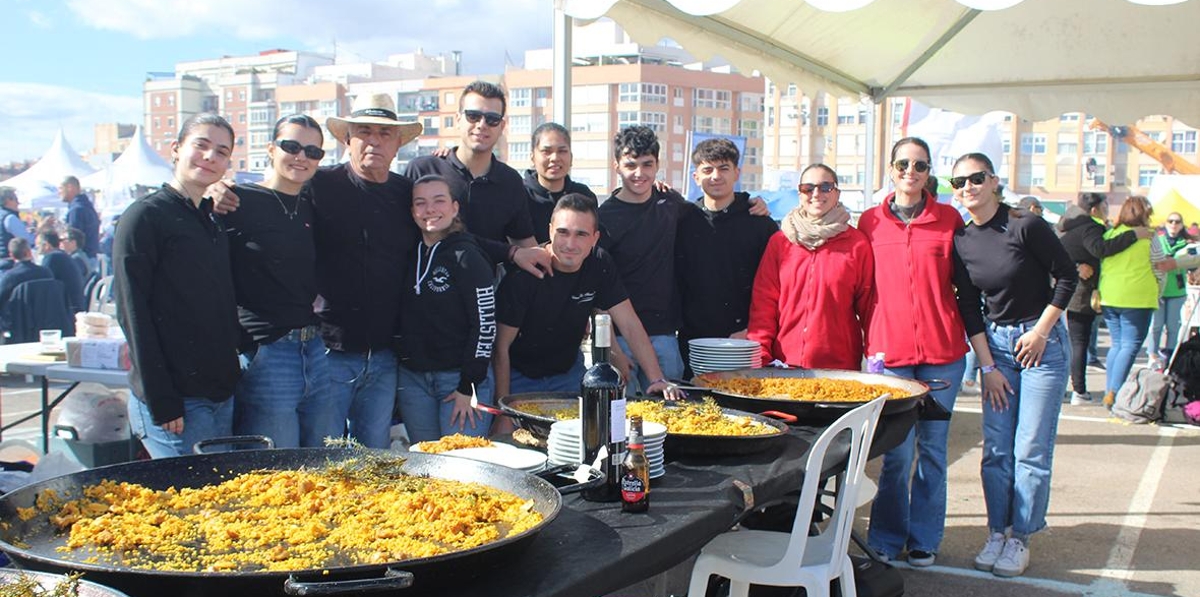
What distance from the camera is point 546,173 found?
477 centimetres

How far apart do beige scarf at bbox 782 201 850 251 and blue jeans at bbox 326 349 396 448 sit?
6.34 feet

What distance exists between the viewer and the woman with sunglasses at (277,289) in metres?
3.66

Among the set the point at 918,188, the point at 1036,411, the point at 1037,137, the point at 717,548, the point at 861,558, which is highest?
the point at 1037,137

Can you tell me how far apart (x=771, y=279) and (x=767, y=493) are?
2.11m

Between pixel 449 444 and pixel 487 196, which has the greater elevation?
pixel 487 196

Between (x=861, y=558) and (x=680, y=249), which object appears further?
(x=680, y=249)

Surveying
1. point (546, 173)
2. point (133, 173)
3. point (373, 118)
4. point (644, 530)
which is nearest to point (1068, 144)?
point (133, 173)

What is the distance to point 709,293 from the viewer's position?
4.86 m

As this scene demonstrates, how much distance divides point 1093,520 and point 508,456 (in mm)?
4311

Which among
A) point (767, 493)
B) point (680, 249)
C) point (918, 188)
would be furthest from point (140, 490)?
point (918, 188)

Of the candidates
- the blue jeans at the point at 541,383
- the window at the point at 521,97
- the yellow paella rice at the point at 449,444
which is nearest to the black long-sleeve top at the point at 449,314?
the blue jeans at the point at 541,383

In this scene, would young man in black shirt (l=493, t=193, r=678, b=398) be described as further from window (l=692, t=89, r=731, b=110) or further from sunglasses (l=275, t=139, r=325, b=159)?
window (l=692, t=89, r=731, b=110)

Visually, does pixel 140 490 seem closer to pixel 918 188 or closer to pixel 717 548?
pixel 717 548

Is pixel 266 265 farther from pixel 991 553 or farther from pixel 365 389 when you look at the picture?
pixel 991 553
